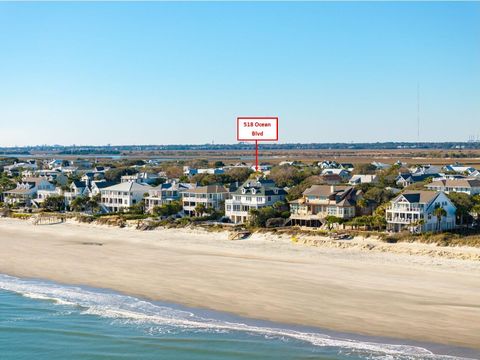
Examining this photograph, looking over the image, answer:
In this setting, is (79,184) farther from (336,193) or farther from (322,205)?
(336,193)

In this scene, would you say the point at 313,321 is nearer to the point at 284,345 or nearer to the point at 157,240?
the point at 284,345

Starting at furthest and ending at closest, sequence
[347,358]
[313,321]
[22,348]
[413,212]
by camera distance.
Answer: [413,212]
[313,321]
[22,348]
[347,358]

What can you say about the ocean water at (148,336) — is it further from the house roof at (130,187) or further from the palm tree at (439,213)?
the house roof at (130,187)

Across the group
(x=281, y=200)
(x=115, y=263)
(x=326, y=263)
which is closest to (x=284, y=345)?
(x=326, y=263)

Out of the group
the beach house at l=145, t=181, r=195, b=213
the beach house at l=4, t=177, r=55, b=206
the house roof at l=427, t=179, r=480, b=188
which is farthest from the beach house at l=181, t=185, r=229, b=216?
the beach house at l=4, t=177, r=55, b=206

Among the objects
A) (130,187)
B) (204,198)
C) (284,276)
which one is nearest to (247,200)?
(204,198)

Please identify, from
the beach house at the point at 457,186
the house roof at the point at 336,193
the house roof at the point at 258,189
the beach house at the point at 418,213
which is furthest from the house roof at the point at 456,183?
the house roof at the point at 258,189
